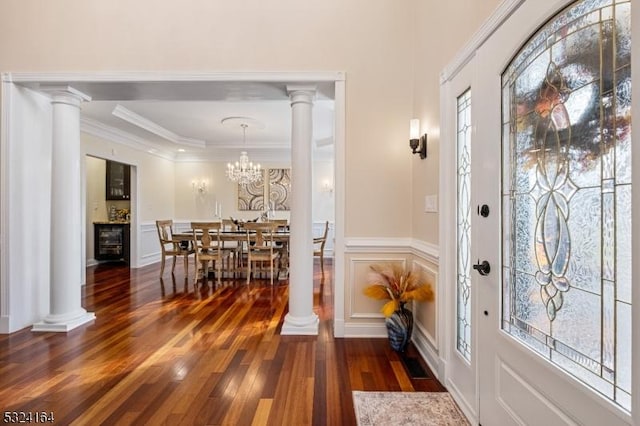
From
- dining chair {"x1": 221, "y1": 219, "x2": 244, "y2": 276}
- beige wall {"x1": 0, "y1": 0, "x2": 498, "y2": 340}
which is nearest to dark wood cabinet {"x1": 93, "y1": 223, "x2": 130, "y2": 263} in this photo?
dining chair {"x1": 221, "y1": 219, "x2": 244, "y2": 276}

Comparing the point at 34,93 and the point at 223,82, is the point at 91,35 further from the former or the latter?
the point at 223,82

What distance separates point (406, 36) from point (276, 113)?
276 centimetres

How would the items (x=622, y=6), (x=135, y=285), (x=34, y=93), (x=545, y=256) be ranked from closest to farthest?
(x=622, y=6) → (x=545, y=256) → (x=34, y=93) → (x=135, y=285)

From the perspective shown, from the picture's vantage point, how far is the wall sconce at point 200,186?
7.80 meters

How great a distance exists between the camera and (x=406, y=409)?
183 cm

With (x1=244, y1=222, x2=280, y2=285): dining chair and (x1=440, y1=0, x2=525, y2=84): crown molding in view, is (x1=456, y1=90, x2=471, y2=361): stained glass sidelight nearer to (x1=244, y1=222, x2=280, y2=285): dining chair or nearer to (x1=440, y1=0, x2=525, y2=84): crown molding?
(x1=440, y1=0, x2=525, y2=84): crown molding

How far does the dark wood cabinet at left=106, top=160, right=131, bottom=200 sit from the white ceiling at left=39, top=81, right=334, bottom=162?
3.06ft

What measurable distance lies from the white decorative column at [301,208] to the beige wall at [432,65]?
99 centimetres

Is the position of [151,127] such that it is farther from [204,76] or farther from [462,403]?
[462,403]

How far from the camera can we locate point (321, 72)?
9.57ft

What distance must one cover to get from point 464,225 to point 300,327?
5.85 ft

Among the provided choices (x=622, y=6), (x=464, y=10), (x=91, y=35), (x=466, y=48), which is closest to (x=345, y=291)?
(x=466, y=48)

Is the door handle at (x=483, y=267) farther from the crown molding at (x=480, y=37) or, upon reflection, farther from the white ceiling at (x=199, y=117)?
the white ceiling at (x=199, y=117)

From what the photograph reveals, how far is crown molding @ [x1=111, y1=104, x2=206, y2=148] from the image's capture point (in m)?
4.93
